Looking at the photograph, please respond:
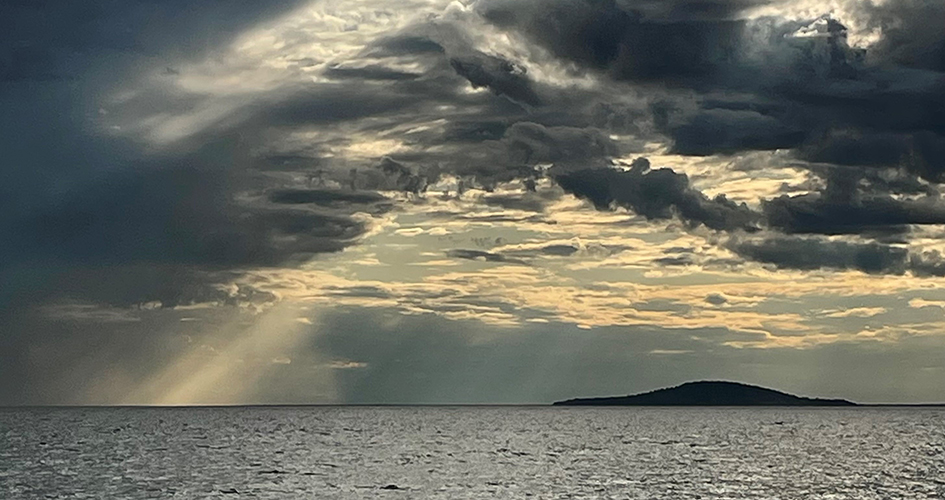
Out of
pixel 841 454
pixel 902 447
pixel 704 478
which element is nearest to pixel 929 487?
pixel 704 478

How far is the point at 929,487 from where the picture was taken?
100188 millimetres

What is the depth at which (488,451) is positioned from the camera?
158500 millimetres

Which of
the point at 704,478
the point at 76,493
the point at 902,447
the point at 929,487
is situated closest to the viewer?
the point at 76,493

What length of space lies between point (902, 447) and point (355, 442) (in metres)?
87.9

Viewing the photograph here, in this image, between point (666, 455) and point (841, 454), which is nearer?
point (666, 455)

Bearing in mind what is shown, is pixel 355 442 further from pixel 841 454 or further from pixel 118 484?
pixel 118 484

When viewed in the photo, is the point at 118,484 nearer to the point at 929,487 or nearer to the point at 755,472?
the point at 755,472

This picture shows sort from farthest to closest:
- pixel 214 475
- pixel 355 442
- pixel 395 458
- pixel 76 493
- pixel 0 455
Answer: pixel 355 442 < pixel 0 455 < pixel 395 458 < pixel 214 475 < pixel 76 493

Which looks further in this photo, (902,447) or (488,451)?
(902,447)

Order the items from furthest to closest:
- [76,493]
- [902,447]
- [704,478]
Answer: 1. [902,447]
2. [704,478]
3. [76,493]

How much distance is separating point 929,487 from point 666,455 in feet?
166

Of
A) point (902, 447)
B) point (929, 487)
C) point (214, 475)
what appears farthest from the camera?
point (902, 447)

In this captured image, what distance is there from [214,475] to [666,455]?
60688 millimetres

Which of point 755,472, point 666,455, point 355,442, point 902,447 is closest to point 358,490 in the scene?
point 755,472
